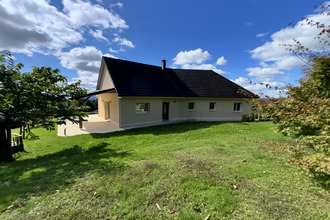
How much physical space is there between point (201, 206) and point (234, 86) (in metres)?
18.1

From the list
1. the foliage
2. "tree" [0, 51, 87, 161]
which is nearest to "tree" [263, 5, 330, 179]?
the foliage

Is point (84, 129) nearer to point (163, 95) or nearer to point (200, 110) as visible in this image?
point (163, 95)

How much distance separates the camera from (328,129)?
271 cm

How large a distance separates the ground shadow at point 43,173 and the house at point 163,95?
6.98 meters

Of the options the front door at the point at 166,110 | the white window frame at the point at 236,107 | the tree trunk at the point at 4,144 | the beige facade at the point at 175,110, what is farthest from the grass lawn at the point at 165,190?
the white window frame at the point at 236,107

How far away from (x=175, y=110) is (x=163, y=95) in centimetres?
→ 277

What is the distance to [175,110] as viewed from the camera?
16.3 meters

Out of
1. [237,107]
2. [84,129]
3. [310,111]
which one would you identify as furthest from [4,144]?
[237,107]

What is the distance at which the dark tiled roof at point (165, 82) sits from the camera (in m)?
13.4

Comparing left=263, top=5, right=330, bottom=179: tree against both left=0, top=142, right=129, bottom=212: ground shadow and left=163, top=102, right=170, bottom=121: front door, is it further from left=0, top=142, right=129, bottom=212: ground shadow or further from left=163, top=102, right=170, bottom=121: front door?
left=163, top=102, right=170, bottom=121: front door

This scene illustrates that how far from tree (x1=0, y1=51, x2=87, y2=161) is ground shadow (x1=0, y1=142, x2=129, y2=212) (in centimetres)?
185

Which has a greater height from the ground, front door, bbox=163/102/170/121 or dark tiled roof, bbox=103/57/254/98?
dark tiled roof, bbox=103/57/254/98

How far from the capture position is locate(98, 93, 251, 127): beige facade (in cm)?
1329

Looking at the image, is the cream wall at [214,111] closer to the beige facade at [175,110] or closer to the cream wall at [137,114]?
the beige facade at [175,110]
